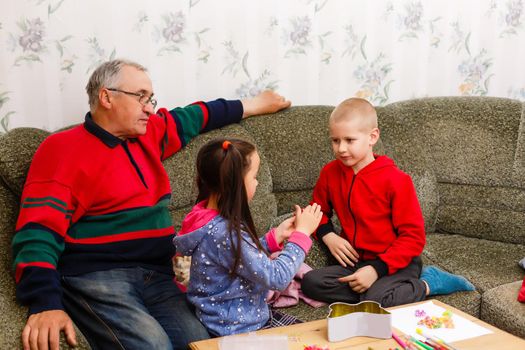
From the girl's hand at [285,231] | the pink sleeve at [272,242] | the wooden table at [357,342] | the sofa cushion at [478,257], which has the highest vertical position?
the girl's hand at [285,231]

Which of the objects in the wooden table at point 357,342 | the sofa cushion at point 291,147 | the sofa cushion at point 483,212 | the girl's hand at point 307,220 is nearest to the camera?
the wooden table at point 357,342

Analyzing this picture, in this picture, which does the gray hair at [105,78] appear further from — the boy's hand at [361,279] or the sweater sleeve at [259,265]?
the boy's hand at [361,279]

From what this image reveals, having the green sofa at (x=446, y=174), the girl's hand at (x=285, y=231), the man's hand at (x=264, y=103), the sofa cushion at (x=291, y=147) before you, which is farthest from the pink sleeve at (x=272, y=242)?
the man's hand at (x=264, y=103)

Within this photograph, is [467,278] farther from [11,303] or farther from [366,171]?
[11,303]

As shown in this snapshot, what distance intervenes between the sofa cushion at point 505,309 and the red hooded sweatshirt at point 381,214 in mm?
281

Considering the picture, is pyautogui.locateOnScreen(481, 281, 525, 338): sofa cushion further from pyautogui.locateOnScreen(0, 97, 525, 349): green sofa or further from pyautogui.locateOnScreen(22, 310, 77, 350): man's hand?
pyautogui.locateOnScreen(22, 310, 77, 350): man's hand

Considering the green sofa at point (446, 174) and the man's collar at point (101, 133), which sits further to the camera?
the green sofa at point (446, 174)

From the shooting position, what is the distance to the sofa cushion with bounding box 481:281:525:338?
6.15 feet

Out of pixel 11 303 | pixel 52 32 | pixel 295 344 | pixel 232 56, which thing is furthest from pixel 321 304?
pixel 52 32

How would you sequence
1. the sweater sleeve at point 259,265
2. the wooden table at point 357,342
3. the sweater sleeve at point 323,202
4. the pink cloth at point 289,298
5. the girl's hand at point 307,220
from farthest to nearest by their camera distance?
the sweater sleeve at point 323,202
the pink cloth at point 289,298
the girl's hand at point 307,220
the sweater sleeve at point 259,265
the wooden table at point 357,342

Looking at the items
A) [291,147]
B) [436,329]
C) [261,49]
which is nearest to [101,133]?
[291,147]

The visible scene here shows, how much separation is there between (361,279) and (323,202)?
1.17 feet

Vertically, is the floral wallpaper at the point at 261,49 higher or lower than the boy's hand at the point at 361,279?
higher

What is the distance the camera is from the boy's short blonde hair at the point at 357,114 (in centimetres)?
202
